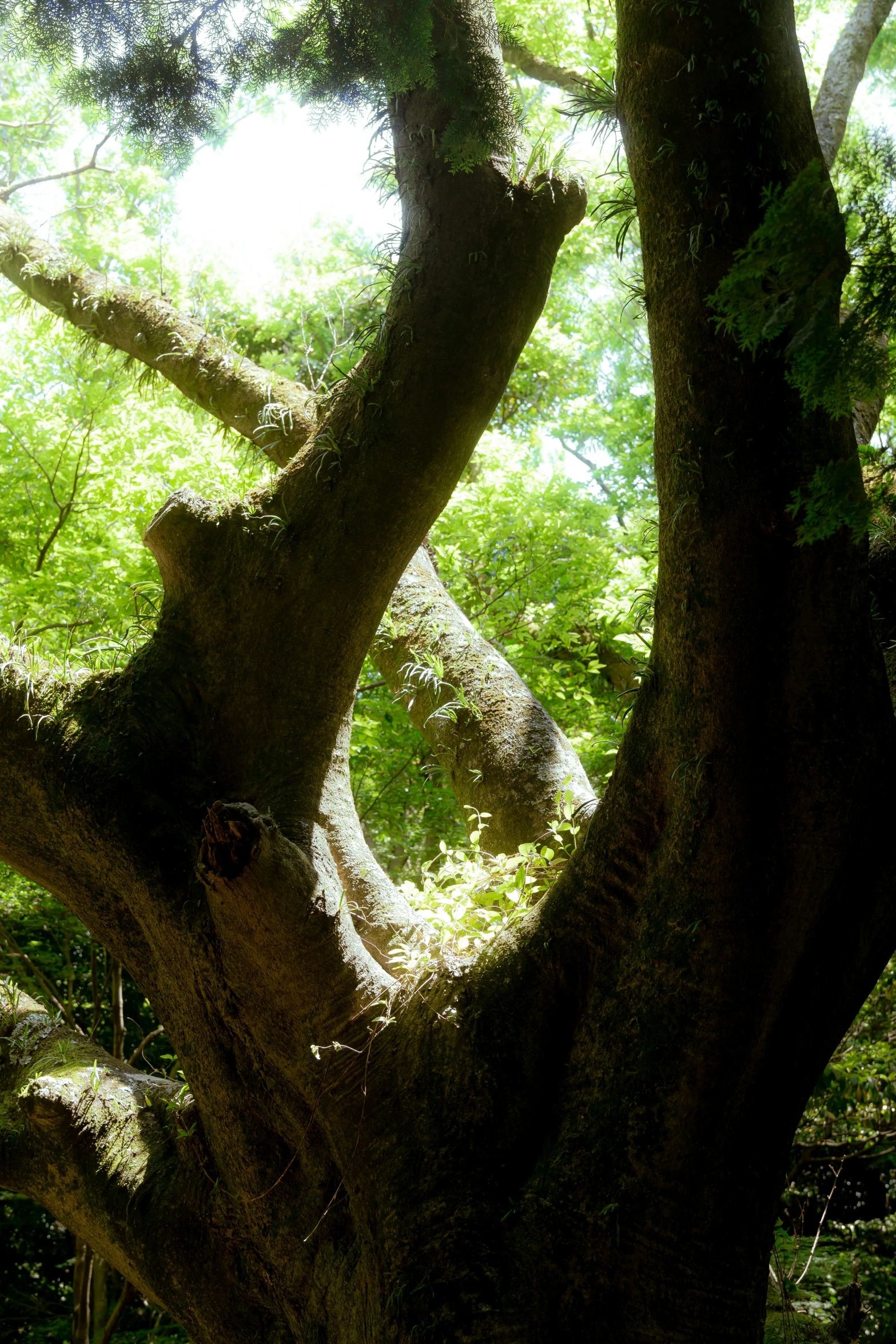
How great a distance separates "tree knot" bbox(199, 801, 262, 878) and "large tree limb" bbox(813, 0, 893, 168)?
5.97 meters

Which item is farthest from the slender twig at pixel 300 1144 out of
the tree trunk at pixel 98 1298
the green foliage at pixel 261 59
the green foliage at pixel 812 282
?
the tree trunk at pixel 98 1298

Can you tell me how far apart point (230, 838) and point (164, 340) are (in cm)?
341

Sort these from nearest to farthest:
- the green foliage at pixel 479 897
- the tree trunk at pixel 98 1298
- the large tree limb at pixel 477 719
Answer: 1. the green foliage at pixel 479 897
2. the large tree limb at pixel 477 719
3. the tree trunk at pixel 98 1298

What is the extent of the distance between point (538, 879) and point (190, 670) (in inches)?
59.1

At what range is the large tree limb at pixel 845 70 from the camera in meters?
5.93

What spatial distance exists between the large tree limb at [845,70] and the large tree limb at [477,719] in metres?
4.30

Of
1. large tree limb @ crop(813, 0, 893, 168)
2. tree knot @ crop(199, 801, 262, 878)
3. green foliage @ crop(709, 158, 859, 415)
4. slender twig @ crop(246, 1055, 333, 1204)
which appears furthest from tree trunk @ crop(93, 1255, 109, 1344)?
large tree limb @ crop(813, 0, 893, 168)

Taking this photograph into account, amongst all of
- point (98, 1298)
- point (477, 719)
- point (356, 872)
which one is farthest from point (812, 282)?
point (98, 1298)

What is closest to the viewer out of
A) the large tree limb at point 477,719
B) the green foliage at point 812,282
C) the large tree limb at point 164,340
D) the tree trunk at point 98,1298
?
the green foliage at point 812,282

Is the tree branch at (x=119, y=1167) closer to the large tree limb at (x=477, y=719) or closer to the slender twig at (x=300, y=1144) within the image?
the slender twig at (x=300, y=1144)

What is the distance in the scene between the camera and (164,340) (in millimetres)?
4781

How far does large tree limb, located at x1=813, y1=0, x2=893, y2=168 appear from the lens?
5930 millimetres

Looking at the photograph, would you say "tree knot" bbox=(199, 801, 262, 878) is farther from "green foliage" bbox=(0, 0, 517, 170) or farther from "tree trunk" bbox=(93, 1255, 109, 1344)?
"tree trunk" bbox=(93, 1255, 109, 1344)

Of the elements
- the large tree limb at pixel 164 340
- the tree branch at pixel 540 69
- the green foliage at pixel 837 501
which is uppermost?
the tree branch at pixel 540 69
